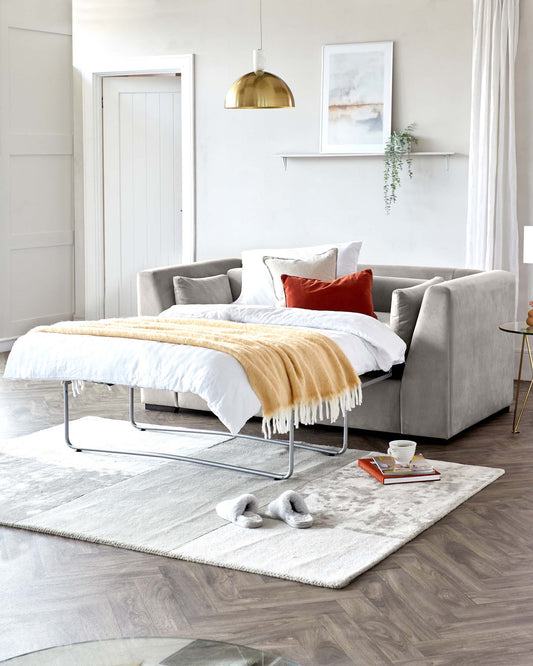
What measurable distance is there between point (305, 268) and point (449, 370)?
3.96 feet

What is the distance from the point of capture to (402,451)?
4258 mm

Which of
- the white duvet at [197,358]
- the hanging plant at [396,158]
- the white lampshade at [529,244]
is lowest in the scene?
the white duvet at [197,358]

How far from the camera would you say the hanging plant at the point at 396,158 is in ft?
21.9

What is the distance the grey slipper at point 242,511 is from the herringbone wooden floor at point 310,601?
38cm

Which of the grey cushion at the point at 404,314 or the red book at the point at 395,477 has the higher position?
the grey cushion at the point at 404,314

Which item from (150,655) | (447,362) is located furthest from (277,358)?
(150,655)

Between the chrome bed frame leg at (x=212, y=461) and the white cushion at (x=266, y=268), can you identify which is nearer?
the chrome bed frame leg at (x=212, y=461)

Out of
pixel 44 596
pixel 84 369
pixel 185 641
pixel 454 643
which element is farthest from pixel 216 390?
pixel 185 641

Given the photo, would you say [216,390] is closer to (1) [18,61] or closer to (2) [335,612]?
(2) [335,612]

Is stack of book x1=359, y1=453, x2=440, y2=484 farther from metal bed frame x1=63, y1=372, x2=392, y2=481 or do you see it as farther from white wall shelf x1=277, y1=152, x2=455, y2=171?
white wall shelf x1=277, y1=152, x2=455, y2=171

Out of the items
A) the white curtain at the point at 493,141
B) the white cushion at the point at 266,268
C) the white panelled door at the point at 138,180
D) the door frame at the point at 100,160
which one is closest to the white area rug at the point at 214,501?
the white cushion at the point at 266,268

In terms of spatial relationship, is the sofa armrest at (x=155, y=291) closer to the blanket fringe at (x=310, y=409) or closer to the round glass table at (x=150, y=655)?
the blanket fringe at (x=310, y=409)

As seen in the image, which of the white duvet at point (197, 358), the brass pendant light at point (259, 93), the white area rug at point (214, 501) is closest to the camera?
the white area rug at point (214, 501)

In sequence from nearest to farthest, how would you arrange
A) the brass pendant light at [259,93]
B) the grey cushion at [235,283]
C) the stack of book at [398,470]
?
1. the stack of book at [398,470]
2. the brass pendant light at [259,93]
3. the grey cushion at [235,283]
